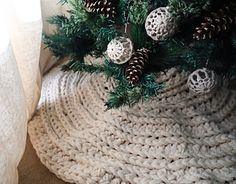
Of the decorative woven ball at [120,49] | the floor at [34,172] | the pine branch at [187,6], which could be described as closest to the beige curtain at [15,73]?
the floor at [34,172]

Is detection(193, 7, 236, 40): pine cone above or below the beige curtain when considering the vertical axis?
above

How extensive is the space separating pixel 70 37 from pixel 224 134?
0.35m

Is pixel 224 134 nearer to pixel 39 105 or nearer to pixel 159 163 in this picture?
pixel 159 163

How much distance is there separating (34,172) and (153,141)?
11.1 inches

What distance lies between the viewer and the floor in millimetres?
790

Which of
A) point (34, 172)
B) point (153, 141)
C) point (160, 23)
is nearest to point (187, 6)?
point (160, 23)

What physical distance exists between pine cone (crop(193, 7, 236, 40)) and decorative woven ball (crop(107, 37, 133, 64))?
4.5 inches

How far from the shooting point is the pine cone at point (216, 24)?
1.94 ft

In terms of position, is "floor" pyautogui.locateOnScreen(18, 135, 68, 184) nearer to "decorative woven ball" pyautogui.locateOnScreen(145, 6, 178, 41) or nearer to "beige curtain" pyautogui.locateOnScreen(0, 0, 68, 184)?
"beige curtain" pyautogui.locateOnScreen(0, 0, 68, 184)

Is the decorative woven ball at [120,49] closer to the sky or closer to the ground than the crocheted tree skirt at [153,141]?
closer to the sky

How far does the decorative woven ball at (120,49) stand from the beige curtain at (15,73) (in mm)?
188

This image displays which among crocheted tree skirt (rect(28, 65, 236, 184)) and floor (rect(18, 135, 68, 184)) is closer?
crocheted tree skirt (rect(28, 65, 236, 184))

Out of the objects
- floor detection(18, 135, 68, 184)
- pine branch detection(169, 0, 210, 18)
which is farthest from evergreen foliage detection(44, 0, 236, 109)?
floor detection(18, 135, 68, 184)

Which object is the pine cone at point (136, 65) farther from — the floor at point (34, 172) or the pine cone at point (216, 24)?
the floor at point (34, 172)
